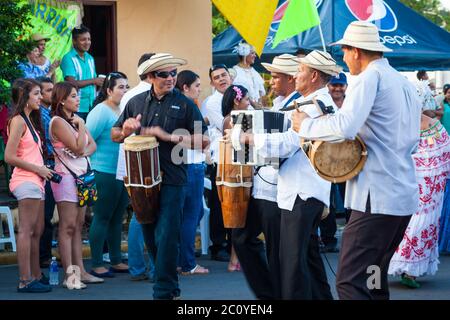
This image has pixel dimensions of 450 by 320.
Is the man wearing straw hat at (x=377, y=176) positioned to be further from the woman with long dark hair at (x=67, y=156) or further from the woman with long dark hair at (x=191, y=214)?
the woman with long dark hair at (x=191, y=214)

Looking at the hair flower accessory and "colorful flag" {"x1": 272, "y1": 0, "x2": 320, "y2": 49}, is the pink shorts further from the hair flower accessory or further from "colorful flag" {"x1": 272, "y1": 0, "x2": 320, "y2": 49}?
"colorful flag" {"x1": 272, "y1": 0, "x2": 320, "y2": 49}

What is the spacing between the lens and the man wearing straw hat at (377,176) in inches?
258

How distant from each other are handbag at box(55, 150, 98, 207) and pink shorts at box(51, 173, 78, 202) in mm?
43

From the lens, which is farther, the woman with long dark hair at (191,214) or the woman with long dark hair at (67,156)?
the woman with long dark hair at (191,214)

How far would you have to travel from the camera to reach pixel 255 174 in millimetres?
8047

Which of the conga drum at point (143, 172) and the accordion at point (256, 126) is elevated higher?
the accordion at point (256, 126)

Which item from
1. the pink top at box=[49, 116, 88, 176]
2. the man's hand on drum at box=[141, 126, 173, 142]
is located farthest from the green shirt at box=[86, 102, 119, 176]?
the man's hand on drum at box=[141, 126, 173, 142]

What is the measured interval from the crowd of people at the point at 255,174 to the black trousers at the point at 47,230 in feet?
0.05

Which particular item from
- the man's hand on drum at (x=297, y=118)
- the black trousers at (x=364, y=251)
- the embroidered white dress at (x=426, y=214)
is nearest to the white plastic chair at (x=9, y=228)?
the embroidered white dress at (x=426, y=214)

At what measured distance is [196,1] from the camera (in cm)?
1456

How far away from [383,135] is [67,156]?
13.5 feet

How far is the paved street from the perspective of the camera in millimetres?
9391

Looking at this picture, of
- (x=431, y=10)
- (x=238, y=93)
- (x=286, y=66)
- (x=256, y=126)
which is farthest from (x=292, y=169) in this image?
(x=431, y=10)

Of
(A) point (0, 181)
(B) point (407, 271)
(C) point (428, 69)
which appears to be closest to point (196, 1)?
(A) point (0, 181)
